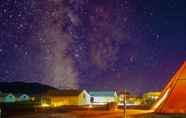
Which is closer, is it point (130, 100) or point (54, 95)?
point (54, 95)

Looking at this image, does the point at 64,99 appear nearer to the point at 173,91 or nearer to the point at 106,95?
the point at 106,95

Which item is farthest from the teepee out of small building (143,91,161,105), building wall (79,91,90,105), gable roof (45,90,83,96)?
gable roof (45,90,83,96)

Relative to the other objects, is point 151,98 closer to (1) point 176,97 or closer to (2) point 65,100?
(2) point 65,100

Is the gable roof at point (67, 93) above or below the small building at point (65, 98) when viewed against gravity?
above

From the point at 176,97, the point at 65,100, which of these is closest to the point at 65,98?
the point at 65,100

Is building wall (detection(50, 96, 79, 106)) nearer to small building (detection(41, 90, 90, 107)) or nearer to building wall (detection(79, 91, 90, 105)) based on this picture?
small building (detection(41, 90, 90, 107))

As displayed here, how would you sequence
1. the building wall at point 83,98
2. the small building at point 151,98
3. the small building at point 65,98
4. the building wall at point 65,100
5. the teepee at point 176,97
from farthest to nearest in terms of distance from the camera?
the building wall at point 83,98 → the building wall at point 65,100 → the small building at point 65,98 → the small building at point 151,98 → the teepee at point 176,97

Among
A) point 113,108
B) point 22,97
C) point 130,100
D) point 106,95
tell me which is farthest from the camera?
point 22,97

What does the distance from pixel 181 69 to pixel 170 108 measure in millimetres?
4766

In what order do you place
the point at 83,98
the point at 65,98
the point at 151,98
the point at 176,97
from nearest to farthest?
1. the point at 176,97
2. the point at 151,98
3. the point at 65,98
4. the point at 83,98

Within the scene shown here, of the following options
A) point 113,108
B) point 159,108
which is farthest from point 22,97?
point 159,108

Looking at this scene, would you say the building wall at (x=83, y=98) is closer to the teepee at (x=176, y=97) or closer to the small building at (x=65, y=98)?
the small building at (x=65, y=98)

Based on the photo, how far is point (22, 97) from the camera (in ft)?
493

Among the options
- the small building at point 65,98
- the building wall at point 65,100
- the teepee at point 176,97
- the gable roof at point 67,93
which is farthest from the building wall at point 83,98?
the teepee at point 176,97
